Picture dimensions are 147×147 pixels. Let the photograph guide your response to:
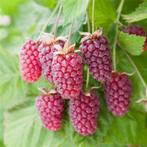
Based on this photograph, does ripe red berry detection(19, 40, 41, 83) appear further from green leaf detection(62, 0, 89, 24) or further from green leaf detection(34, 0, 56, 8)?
green leaf detection(34, 0, 56, 8)

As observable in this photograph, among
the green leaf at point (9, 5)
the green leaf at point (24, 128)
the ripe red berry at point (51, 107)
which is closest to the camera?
the ripe red berry at point (51, 107)

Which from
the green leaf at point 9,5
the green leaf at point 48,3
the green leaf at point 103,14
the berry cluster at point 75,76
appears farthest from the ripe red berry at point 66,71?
the green leaf at point 9,5

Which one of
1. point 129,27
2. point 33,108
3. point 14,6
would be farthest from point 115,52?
point 14,6

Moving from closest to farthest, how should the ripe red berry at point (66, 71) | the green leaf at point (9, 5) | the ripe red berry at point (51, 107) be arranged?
the ripe red berry at point (66, 71), the ripe red berry at point (51, 107), the green leaf at point (9, 5)

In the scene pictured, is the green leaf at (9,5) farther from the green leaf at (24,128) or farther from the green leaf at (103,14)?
the green leaf at (103,14)

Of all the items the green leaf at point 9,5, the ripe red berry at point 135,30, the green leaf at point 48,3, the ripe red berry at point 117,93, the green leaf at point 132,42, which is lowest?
the ripe red berry at point 117,93

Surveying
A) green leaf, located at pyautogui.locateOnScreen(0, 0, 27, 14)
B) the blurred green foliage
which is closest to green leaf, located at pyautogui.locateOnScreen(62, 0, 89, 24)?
the blurred green foliage

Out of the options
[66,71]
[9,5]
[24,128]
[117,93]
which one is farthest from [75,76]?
[9,5]
